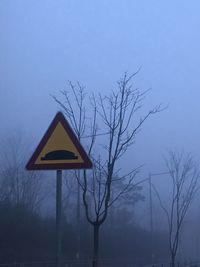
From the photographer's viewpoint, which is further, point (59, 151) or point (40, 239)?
point (40, 239)

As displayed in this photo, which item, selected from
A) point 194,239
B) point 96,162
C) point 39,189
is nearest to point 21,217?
point 39,189

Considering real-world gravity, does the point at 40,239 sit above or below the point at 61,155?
below

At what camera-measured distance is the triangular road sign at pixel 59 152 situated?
8.28 m

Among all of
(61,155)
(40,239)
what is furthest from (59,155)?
(40,239)

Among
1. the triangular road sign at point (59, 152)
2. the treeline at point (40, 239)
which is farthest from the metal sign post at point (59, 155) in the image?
the treeline at point (40, 239)

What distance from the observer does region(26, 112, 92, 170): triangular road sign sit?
27.2 feet

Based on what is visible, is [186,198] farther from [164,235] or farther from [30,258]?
[164,235]

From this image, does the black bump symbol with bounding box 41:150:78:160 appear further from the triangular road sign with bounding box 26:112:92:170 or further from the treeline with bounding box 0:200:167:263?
the treeline with bounding box 0:200:167:263

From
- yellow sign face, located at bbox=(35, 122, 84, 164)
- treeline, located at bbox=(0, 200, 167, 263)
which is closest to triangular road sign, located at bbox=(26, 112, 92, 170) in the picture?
yellow sign face, located at bbox=(35, 122, 84, 164)

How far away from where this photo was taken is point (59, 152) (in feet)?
27.3

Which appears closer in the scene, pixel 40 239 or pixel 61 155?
pixel 61 155

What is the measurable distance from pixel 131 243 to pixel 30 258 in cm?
2035

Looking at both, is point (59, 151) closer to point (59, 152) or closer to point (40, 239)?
point (59, 152)

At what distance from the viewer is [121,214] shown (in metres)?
56.7
